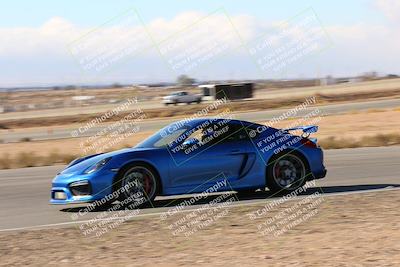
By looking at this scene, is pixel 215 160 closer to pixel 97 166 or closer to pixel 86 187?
pixel 97 166

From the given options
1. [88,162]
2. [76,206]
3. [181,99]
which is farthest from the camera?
[181,99]

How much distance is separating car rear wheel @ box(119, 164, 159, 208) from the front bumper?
208mm

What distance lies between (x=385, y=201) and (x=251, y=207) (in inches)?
71.6

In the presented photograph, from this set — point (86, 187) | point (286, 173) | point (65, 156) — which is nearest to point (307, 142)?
point (286, 173)

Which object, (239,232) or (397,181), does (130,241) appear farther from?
(397,181)

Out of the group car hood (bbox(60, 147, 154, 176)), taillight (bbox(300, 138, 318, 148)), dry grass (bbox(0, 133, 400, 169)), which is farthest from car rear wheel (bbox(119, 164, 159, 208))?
dry grass (bbox(0, 133, 400, 169))

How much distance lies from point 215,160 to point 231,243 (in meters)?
3.84

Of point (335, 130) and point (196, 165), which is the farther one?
point (335, 130)

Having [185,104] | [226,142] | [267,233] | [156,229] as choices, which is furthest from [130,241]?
[185,104]

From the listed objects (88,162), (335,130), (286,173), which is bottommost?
(335,130)

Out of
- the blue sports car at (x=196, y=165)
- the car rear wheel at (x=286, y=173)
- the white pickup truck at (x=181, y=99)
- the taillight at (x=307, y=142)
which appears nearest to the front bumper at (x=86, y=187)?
the blue sports car at (x=196, y=165)

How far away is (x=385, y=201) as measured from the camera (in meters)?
10.7

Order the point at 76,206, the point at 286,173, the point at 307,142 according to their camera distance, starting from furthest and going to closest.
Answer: the point at 307,142 → the point at 286,173 → the point at 76,206

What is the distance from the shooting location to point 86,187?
11.1 m
